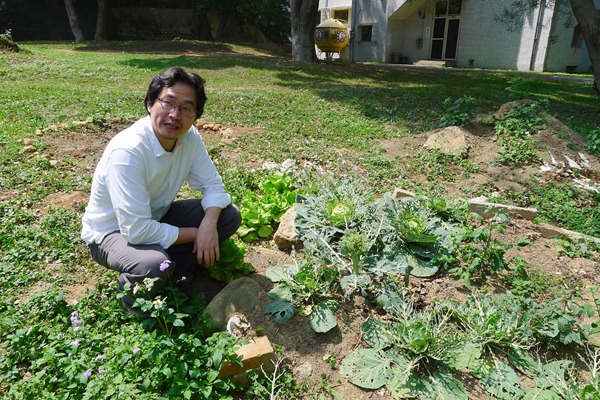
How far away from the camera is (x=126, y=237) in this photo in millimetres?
2465

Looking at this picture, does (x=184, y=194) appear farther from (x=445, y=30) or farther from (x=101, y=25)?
(x=445, y=30)

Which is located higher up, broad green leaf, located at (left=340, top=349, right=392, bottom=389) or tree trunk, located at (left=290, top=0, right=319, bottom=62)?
tree trunk, located at (left=290, top=0, right=319, bottom=62)

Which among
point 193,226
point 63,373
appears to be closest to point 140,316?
point 63,373

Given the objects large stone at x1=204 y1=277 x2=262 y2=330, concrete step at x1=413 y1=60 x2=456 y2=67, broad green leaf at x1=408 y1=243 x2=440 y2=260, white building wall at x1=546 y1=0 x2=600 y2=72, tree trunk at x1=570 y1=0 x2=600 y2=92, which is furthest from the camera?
concrete step at x1=413 y1=60 x2=456 y2=67

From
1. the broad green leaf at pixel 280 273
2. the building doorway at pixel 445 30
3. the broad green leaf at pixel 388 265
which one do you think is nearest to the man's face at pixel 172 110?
the broad green leaf at pixel 280 273

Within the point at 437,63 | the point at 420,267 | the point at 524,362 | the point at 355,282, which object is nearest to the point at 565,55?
the point at 437,63

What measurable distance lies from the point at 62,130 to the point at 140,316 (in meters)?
4.29

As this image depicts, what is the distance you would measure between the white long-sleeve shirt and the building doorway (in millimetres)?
21309

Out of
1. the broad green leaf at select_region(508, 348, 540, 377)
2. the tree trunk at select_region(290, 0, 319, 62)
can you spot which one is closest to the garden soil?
the broad green leaf at select_region(508, 348, 540, 377)

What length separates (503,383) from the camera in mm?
2283

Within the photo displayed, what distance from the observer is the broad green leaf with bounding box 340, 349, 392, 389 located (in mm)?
2301

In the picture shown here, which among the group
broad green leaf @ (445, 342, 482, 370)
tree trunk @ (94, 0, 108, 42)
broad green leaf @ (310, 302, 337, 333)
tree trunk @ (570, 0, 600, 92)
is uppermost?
tree trunk @ (94, 0, 108, 42)

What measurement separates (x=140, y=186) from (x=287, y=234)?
1286 millimetres

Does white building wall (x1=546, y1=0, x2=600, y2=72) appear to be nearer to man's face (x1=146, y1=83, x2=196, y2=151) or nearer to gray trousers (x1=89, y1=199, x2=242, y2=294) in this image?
gray trousers (x1=89, y1=199, x2=242, y2=294)
